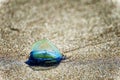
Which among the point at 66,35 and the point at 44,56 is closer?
the point at 44,56

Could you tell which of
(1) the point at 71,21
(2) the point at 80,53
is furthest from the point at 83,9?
(2) the point at 80,53

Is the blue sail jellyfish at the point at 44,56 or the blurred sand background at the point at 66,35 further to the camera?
the blue sail jellyfish at the point at 44,56

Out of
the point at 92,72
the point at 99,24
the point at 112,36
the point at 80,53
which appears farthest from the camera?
the point at 99,24

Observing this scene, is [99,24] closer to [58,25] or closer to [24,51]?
[58,25]
